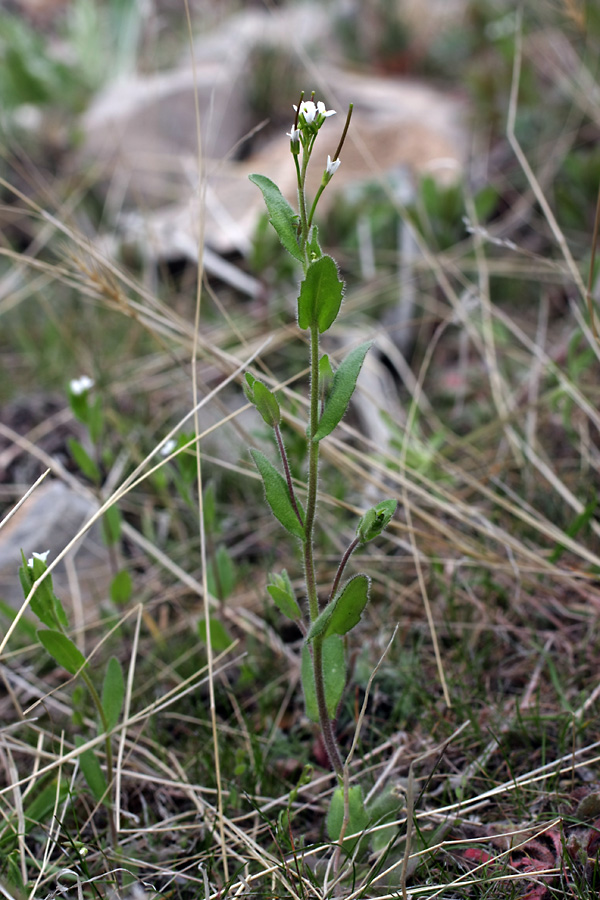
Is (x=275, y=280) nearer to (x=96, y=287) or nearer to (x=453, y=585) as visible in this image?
(x=96, y=287)

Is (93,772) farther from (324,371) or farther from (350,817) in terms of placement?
(324,371)

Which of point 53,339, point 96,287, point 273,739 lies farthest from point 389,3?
point 273,739

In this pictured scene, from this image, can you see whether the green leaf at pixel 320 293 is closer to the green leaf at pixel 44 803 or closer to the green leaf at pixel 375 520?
the green leaf at pixel 375 520

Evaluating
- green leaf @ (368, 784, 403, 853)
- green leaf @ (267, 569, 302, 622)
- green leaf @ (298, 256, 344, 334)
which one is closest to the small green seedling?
green leaf @ (267, 569, 302, 622)

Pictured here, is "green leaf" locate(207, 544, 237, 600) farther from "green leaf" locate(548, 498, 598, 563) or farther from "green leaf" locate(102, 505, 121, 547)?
"green leaf" locate(548, 498, 598, 563)

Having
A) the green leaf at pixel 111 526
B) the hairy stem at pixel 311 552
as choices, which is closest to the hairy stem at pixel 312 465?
the hairy stem at pixel 311 552

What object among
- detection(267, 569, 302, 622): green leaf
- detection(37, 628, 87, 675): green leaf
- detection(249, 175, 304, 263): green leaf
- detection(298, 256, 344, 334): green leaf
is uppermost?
detection(249, 175, 304, 263): green leaf
